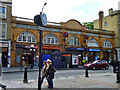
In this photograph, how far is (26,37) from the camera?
25297 millimetres

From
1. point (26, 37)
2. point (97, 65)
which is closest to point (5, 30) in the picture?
point (26, 37)

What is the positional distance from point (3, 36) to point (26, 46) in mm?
4055

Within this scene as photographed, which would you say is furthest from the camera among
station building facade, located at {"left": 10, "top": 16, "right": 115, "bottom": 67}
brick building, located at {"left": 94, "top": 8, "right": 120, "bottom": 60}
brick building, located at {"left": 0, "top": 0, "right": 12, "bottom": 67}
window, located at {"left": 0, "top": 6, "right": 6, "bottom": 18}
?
brick building, located at {"left": 94, "top": 8, "right": 120, "bottom": 60}

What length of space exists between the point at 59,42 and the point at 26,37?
6.52m

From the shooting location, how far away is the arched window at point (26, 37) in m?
24.7

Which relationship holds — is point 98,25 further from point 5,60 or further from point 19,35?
point 5,60

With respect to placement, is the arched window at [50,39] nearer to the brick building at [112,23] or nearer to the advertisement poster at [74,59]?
the advertisement poster at [74,59]

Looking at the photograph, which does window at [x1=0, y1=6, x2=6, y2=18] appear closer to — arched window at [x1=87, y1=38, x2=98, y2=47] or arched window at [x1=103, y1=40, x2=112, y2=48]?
arched window at [x1=87, y1=38, x2=98, y2=47]

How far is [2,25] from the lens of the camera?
2375 centimetres

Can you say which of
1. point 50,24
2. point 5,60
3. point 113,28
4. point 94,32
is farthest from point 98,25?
point 5,60

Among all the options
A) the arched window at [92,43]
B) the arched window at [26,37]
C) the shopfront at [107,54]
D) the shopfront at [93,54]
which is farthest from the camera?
the shopfront at [107,54]

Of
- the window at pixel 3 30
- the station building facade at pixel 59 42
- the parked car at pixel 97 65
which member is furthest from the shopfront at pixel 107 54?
the window at pixel 3 30

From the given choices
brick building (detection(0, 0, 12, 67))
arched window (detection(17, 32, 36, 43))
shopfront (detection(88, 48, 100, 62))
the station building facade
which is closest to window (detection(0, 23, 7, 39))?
brick building (detection(0, 0, 12, 67))

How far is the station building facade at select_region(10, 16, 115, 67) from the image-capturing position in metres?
24.0
